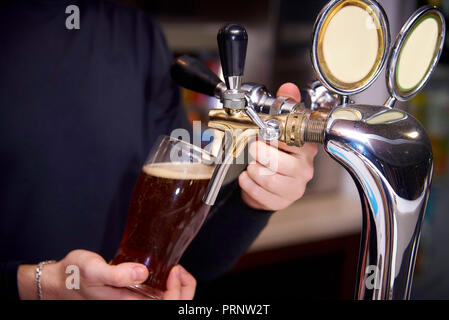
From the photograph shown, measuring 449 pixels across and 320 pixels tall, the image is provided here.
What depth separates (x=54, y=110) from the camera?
93 centimetres

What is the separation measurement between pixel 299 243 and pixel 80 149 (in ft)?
→ 3.45

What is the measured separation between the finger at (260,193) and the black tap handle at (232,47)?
20 centimetres

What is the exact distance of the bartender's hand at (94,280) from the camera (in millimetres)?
565

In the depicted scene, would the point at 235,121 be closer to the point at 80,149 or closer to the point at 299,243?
the point at 80,149

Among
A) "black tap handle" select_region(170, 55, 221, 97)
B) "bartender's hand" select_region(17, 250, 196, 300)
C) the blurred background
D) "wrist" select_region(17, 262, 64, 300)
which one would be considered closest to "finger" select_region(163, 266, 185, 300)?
"bartender's hand" select_region(17, 250, 196, 300)

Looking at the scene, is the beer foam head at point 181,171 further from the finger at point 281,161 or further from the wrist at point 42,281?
the wrist at point 42,281

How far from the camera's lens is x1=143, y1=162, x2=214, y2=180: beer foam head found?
0.60 metres

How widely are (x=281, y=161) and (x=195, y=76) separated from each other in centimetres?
14

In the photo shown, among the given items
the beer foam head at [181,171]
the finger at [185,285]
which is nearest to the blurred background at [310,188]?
the finger at [185,285]

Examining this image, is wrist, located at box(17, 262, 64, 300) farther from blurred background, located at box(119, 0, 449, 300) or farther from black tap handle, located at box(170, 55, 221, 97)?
blurred background, located at box(119, 0, 449, 300)

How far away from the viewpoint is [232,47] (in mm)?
417

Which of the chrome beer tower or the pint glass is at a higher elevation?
the chrome beer tower

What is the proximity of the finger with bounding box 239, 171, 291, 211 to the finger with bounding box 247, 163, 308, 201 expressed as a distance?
0.04 feet
